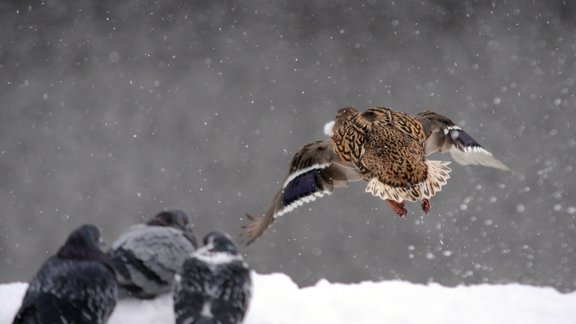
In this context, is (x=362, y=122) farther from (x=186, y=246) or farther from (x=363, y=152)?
(x=186, y=246)

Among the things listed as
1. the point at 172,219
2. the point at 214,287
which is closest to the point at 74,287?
the point at 214,287

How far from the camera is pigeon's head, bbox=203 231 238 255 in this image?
11.2 ft

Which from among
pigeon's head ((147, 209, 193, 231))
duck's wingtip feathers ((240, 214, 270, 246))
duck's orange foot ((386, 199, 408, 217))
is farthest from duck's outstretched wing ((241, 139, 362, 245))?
pigeon's head ((147, 209, 193, 231))

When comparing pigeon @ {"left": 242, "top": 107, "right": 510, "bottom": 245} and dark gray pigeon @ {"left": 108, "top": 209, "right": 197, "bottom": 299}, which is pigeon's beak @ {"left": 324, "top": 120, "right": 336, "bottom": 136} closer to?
pigeon @ {"left": 242, "top": 107, "right": 510, "bottom": 245}

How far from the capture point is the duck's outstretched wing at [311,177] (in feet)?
13.7

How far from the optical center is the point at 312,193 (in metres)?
4.17

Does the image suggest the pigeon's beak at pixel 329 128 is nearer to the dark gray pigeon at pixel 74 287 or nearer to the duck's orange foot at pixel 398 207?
the duck's orange foot at pixel 398 207

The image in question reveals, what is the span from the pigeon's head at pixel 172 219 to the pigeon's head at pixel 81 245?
2.01 ft

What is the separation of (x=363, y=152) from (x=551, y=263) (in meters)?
20.3

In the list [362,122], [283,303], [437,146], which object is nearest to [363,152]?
[362,122]

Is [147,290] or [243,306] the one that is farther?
[147,290]

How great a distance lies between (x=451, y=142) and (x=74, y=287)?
2892 millimetres

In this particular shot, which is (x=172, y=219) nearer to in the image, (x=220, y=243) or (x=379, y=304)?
(x=220, y=243)

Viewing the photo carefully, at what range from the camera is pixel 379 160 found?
3.90 m
